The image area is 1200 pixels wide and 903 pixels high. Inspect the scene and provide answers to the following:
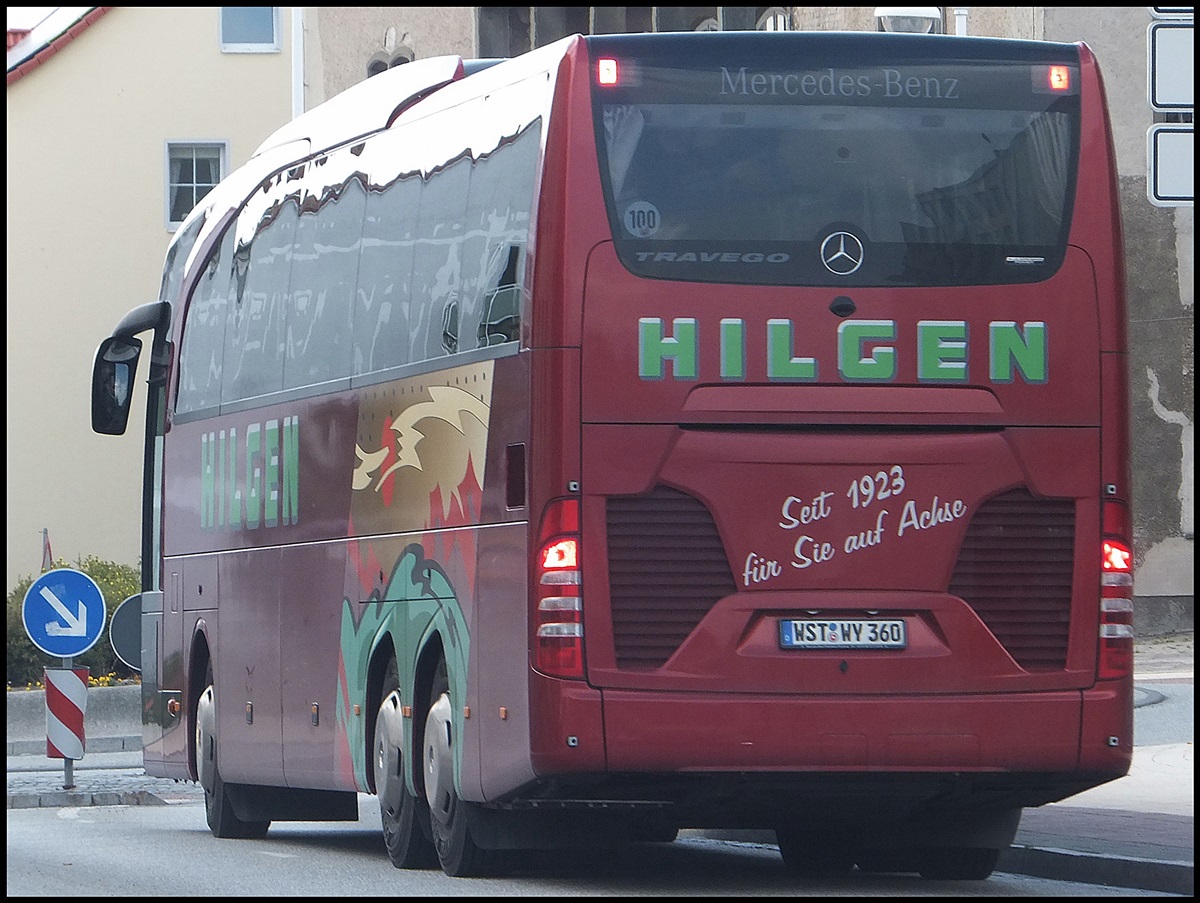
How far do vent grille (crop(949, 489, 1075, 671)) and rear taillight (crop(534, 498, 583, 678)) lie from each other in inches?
61.6

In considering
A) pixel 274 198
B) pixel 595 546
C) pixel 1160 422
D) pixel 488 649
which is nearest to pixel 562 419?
pixel 595 546

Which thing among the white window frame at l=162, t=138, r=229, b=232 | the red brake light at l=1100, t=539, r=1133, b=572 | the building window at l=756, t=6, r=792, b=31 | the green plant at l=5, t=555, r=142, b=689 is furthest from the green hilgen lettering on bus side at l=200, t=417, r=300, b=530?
the white window frame at l=162, t=138, r=229, b=232

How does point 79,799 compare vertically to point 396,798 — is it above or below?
below

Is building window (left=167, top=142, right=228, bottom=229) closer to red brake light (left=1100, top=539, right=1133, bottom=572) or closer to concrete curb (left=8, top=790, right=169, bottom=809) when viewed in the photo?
concrete curb (left=8, top=790, right=169, bottom=809)

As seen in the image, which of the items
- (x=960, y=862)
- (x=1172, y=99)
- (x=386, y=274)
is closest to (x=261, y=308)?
(x=386, y=274)

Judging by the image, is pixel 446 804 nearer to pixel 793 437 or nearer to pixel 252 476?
pixel 793 437

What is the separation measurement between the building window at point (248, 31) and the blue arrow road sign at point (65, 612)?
2384cm

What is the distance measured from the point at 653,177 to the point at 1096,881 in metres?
3.86

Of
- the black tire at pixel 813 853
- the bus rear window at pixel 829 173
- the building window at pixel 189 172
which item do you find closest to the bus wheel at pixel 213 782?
the black tire at pixel 813 853

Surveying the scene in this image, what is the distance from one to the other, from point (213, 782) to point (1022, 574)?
24.5 ft

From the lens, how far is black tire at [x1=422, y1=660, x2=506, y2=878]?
11852 mm

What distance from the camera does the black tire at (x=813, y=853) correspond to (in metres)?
12.9

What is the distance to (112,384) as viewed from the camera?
1798cm

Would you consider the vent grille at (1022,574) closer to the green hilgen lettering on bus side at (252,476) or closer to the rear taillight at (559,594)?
the rear taillight at (559,594)
